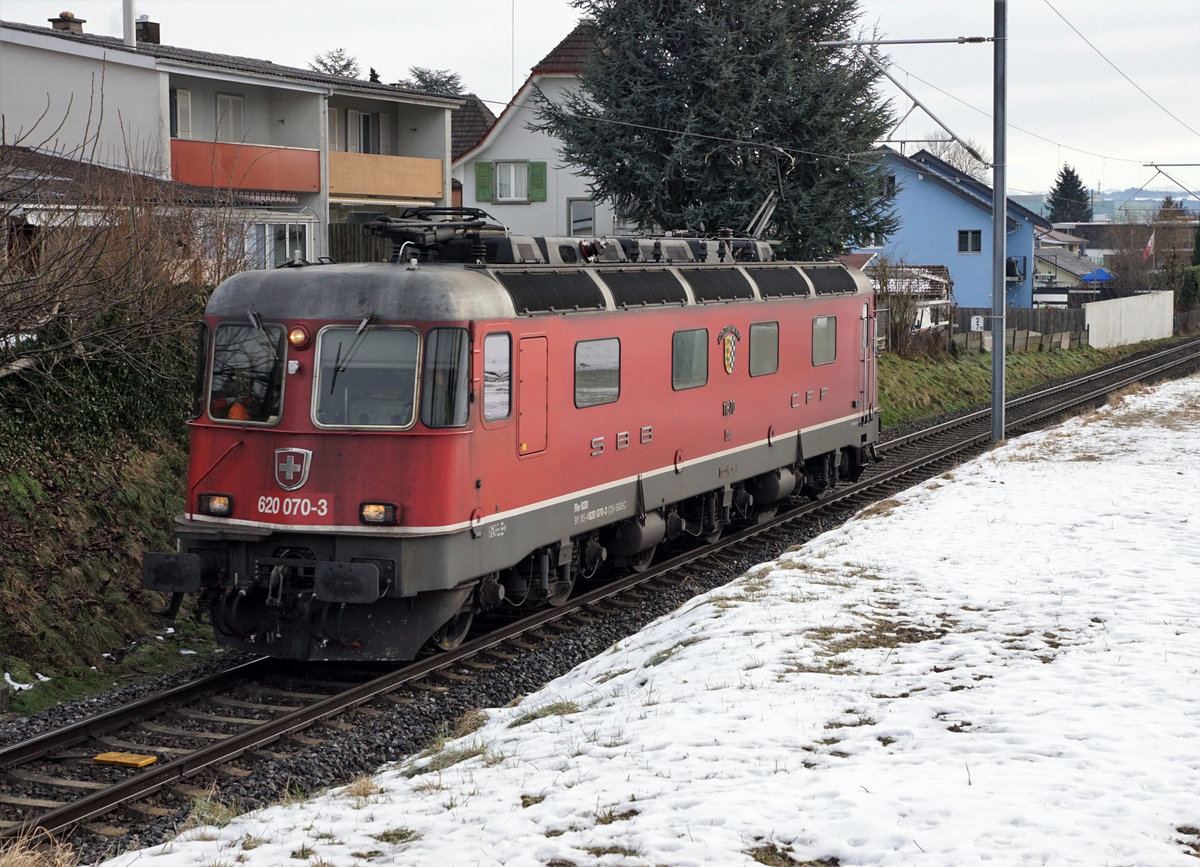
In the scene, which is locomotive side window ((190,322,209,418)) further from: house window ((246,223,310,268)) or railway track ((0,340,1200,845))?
house window ((246,223,310,268))

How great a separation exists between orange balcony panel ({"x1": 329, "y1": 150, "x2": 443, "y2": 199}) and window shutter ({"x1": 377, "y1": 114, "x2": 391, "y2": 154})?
4.01ft

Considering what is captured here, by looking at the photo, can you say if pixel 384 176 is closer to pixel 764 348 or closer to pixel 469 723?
pixel 764 348

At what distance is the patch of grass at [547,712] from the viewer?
359 inches

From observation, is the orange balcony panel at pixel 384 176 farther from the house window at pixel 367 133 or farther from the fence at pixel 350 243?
the fence at pixel 350 243

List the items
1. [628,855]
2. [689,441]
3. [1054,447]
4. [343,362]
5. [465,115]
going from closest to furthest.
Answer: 1. [628,855]
2. [343,362]
3. [689,441]
4. [1054,447]
5. [465,115]

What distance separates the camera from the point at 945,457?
2302 cm

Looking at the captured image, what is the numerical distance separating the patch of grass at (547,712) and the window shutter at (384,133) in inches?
1143

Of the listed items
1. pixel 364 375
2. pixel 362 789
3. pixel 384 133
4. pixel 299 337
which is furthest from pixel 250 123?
pixel 362 789

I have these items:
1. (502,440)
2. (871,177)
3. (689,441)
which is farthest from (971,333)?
(502,440)

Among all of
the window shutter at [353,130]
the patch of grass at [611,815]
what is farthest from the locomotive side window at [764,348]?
the window shutter at [353,130]

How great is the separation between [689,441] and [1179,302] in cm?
5536

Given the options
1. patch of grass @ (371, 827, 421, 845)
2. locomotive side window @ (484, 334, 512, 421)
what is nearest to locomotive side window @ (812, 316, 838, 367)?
locomotive side window @ (484, 334, 512, 421)

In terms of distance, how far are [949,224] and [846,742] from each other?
47226 millimetres

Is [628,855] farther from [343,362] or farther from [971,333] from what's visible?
[971,333]
